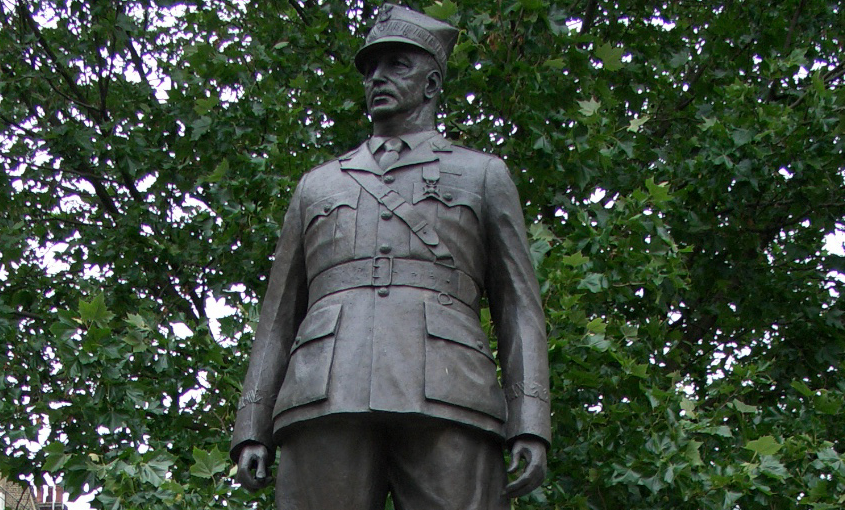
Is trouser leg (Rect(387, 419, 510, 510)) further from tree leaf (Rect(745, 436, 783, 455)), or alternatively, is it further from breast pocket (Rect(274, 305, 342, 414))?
tree leaf (Rect(745, 436, 783, 455))

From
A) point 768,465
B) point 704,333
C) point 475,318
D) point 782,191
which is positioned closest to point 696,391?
point 704,333

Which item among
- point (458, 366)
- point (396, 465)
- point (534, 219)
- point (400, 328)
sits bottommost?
point (396, 465)

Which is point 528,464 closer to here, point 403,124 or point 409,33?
point 403,124

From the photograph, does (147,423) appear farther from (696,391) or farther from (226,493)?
(696,391)

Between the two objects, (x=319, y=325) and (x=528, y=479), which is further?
(x=319, y=325)

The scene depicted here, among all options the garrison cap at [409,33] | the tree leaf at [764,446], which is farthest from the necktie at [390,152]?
the tree leaf at [764,446]

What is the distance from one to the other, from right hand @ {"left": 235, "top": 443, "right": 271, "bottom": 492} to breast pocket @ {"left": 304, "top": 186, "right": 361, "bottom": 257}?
74cm

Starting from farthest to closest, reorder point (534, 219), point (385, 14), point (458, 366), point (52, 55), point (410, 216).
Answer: point (52, 55) → point (534, 219) → point (385, 14) → point (410, 216) → point (458, 366)

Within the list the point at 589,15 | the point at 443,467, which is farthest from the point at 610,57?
the point at 443,467

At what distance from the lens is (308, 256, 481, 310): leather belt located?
16.1 feet

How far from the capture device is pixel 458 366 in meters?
4.77

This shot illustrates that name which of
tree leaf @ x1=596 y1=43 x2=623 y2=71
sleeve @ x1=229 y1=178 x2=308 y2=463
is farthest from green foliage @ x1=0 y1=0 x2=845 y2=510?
sleeve @ x1=229 y1=178 x2=308 y2=463

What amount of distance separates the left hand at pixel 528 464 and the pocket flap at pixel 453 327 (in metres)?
0.36

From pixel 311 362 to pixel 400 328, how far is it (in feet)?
1.06
